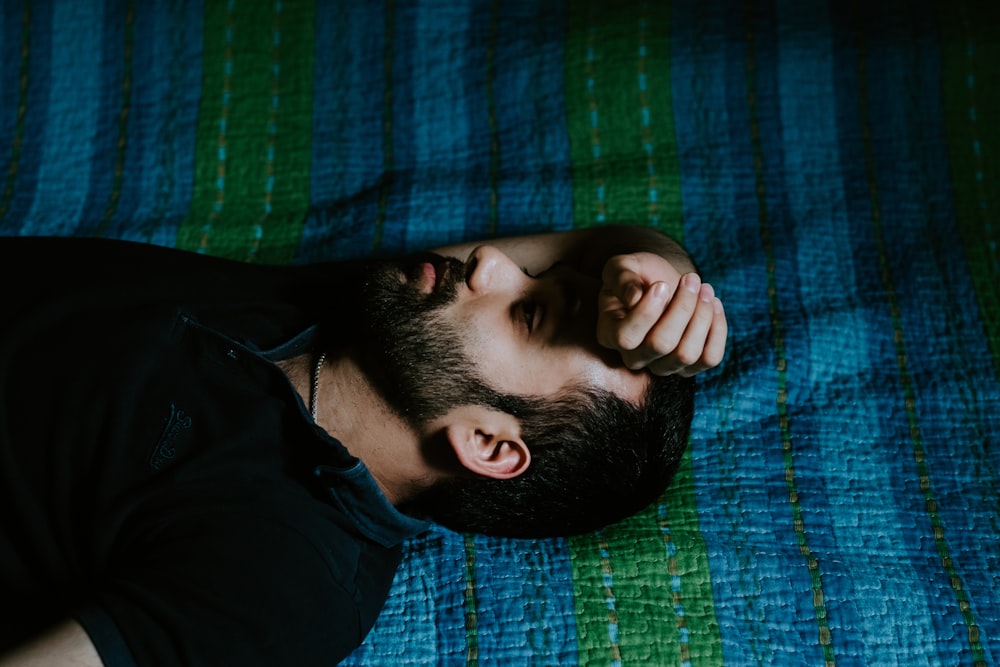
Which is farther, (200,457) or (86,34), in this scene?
(86,34)

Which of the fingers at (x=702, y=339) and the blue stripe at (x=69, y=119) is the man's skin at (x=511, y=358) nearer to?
the fingers at (x=702, y=339)

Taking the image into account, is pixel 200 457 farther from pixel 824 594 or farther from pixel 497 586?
pixel 824 594

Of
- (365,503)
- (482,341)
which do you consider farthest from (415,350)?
(365,503)

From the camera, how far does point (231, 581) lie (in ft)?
3.28

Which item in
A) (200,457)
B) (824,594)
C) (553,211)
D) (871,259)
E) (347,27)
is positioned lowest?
(824,594)

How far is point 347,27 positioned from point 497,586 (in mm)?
1069

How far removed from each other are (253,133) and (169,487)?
79 cm

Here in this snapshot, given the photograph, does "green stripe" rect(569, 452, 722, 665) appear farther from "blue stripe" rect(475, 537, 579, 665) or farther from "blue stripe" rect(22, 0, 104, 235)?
"blue stripe" rect(22, 0, 104, 235)

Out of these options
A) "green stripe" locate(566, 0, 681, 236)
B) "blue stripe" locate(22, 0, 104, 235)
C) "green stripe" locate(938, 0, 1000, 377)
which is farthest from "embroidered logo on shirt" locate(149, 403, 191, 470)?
"green stripe" locate(938, 0, 1000, 377)

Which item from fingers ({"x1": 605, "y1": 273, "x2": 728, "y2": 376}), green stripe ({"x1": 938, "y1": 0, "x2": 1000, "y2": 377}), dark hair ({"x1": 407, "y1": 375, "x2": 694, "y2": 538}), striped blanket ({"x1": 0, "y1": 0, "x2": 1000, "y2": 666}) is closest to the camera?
fingers ({"x1": 605, "y1": 273, "x2": 728, "y2": 376})

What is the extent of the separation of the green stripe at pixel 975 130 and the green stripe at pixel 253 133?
45.0 inches

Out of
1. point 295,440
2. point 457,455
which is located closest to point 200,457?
point 295,440

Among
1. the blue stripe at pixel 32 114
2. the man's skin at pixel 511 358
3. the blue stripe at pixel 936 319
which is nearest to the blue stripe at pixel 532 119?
the man's skin at pixel 511 358

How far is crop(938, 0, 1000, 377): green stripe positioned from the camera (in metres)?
1.48
